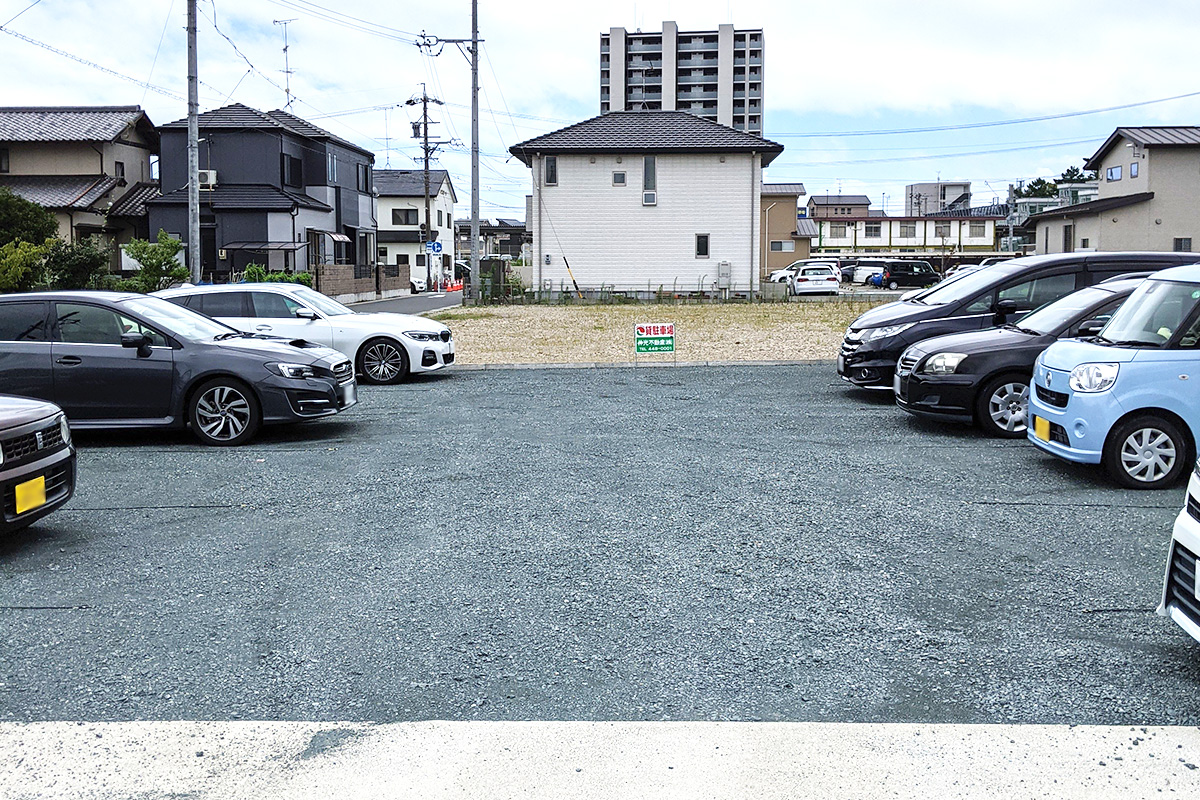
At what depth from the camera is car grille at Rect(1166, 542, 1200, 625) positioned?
3979 mm

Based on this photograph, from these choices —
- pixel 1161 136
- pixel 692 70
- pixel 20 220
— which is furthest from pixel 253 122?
pixel 692 70

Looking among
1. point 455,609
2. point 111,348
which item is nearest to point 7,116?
point 111,348

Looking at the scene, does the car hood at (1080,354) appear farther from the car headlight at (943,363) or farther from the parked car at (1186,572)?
the parked car at (1186,572)

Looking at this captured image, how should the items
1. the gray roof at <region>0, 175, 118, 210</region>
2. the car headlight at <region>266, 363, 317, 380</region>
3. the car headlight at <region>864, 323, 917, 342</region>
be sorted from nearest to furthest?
the car headlight at <region>266, 363, 317, 380</region> < the car headlight at <region>864, 323, 917, 342</region> < the gray roof at <region>0, 175, 118, 210</region>

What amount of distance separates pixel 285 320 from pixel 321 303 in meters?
1.05

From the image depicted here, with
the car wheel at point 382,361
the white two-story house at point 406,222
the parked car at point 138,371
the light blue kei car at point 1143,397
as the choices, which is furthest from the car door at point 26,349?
the white two-story house at point 406,222

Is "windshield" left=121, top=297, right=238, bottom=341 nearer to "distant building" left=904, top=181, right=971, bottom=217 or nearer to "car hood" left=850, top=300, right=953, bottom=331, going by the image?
"car hood" left=850, top=300, right=953, bottom=331

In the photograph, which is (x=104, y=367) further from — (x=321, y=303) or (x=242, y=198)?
(x=242, y=198)

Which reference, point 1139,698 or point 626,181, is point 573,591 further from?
point 626,181

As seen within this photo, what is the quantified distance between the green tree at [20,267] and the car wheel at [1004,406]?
23143mm

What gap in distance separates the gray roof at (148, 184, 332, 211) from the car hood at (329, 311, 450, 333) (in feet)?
93.6

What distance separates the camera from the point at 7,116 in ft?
145

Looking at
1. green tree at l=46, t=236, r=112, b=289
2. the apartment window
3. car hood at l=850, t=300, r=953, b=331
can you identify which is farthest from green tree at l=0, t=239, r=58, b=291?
the apartment window

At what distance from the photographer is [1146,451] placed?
757cm
